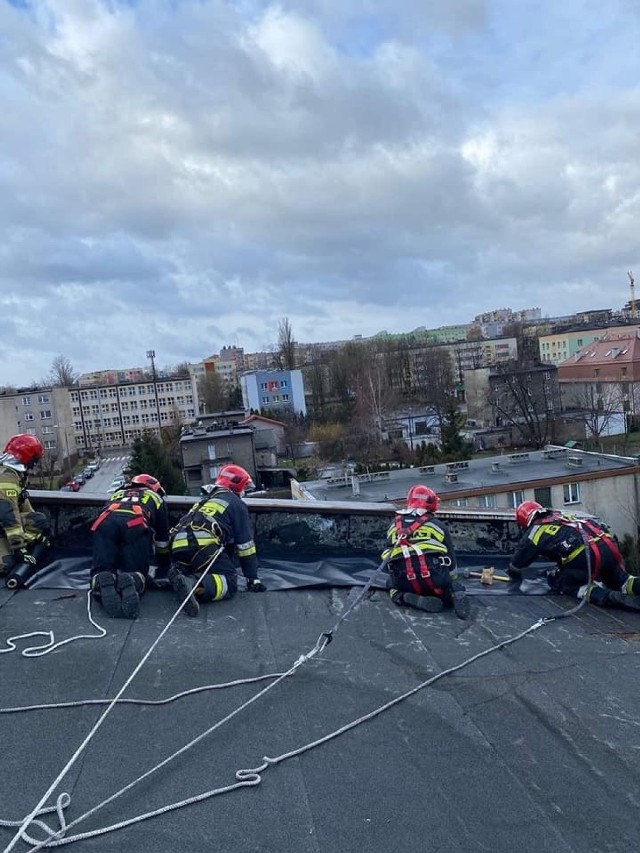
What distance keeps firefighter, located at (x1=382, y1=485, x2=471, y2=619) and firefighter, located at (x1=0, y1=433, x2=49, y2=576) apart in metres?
2.89

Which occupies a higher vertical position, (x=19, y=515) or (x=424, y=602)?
(x=19, y=515)

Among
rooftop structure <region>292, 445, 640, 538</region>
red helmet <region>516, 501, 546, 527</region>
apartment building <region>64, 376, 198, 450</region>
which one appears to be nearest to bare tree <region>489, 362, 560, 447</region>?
rooftop structure <region>292, 445, 640, 538</region>

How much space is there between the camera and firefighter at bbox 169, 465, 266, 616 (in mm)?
5012

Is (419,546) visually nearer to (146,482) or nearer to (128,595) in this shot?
(128,595)

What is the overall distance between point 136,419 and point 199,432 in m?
29.9

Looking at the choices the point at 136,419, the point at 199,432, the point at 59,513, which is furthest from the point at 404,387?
the point at 59,513

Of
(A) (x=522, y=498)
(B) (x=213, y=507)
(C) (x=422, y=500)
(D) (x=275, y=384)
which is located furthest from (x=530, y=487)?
(D) (x=275, y=384)

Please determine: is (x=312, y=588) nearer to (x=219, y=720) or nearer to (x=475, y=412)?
(x=219, y=720)

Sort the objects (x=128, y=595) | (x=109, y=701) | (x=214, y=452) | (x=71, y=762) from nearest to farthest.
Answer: (x=71, y=762) < (x=109, y=701) < (x=128, y=595) < (x=214, y=452)

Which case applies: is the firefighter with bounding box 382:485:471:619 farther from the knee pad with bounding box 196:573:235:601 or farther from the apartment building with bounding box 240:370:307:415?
the apartment building with bounding box 240:370:307:415

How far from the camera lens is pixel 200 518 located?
17.4ft

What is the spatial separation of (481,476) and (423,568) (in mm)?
20573

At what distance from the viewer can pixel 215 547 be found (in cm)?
519

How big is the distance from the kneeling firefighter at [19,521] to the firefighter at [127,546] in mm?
702
